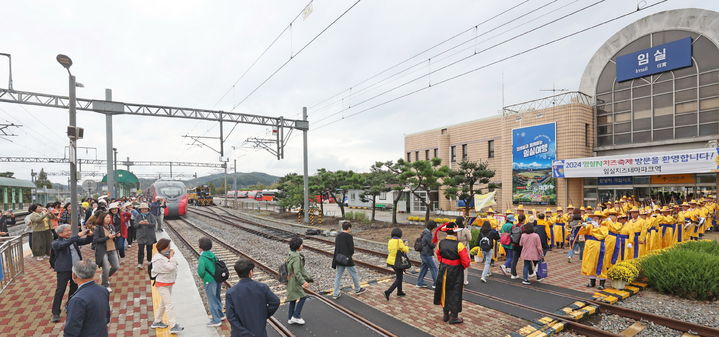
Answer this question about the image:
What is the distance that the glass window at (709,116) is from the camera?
1784cm

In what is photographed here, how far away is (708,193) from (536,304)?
59.9 feet

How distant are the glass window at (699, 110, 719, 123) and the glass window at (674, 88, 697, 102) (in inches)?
38.8

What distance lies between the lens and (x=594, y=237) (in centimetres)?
794

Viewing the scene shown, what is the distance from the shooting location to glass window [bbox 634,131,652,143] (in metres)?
20.3

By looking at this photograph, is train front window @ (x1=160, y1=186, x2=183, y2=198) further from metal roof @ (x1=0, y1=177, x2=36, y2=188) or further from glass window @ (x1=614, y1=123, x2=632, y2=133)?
glass window @ (x1=614, y1=123, x2=632, y2=133)

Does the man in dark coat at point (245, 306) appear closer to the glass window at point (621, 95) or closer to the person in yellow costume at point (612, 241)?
the person in yellow costume at point (612, 241)

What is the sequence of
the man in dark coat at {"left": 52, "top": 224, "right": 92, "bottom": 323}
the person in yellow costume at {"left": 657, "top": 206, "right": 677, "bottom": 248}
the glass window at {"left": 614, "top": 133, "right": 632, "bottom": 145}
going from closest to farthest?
the man in dark coat at {"left": 52, "top": 224, "right": 92, "bottom": 323} → the person in yellow costume at {"left": 657, "top": 206, "right": 677, "bottom": 248} → the glass window at {"left": 614, "top": 133, "right": 632, "bottom": 145}

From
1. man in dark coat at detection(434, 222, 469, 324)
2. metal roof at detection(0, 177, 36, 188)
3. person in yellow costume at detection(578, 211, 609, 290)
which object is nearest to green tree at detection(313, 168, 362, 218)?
person in yellow costume at detection(578, 211, 609, 290)

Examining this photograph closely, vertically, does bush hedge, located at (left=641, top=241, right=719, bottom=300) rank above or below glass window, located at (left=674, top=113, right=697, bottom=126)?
below

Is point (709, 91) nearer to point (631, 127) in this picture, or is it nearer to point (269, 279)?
point (631, 127)

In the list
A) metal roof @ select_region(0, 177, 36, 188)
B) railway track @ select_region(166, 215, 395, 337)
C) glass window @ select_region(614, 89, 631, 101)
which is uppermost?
glass window @ select_region(614, 89, 631, 101)

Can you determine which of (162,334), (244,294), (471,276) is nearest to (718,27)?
(471,276)

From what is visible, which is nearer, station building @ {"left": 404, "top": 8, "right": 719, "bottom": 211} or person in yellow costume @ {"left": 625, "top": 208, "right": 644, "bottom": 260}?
person in yellow costume @ {"left": 625, "top": 208, "right": 644, "bottom": 260}

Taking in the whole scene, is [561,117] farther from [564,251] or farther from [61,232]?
[61,232]
